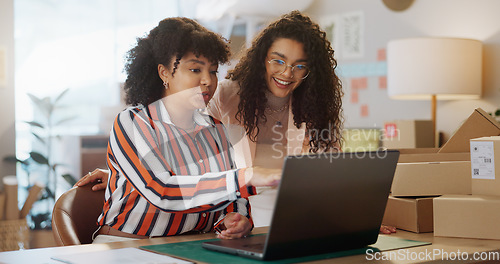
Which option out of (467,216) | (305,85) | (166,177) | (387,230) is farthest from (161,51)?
(467,216)

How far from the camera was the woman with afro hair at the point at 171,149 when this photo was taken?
1.27m

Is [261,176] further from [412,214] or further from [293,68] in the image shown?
[293,68]

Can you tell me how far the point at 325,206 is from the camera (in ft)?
3.52

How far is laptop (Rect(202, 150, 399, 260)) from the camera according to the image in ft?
3.32

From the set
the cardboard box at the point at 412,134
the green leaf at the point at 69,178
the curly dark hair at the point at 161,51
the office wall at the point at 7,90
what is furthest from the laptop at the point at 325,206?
the green leaf at the point at 69,178

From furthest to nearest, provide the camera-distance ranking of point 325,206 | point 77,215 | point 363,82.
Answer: point 363,82
point 77,215
point 325,206

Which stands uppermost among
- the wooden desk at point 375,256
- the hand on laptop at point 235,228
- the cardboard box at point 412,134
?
the cardboard box at point 412,134

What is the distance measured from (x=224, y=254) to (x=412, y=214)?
549 mm

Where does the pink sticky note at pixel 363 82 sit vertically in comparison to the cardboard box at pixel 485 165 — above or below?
above

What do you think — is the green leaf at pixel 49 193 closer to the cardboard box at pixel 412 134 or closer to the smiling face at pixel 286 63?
the cardboard box at pixel 412 134

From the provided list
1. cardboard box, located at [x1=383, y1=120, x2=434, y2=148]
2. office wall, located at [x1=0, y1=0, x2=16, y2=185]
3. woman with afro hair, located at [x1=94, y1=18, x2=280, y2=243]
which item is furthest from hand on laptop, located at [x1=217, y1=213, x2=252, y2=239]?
office wall, located at [x1=0, y1=0, x2=16, y2=185]

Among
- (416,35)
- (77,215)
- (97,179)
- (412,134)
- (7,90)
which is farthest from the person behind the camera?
(416,35)

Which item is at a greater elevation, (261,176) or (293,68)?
(293,68)

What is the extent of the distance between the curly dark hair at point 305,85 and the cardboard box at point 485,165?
471 mm
